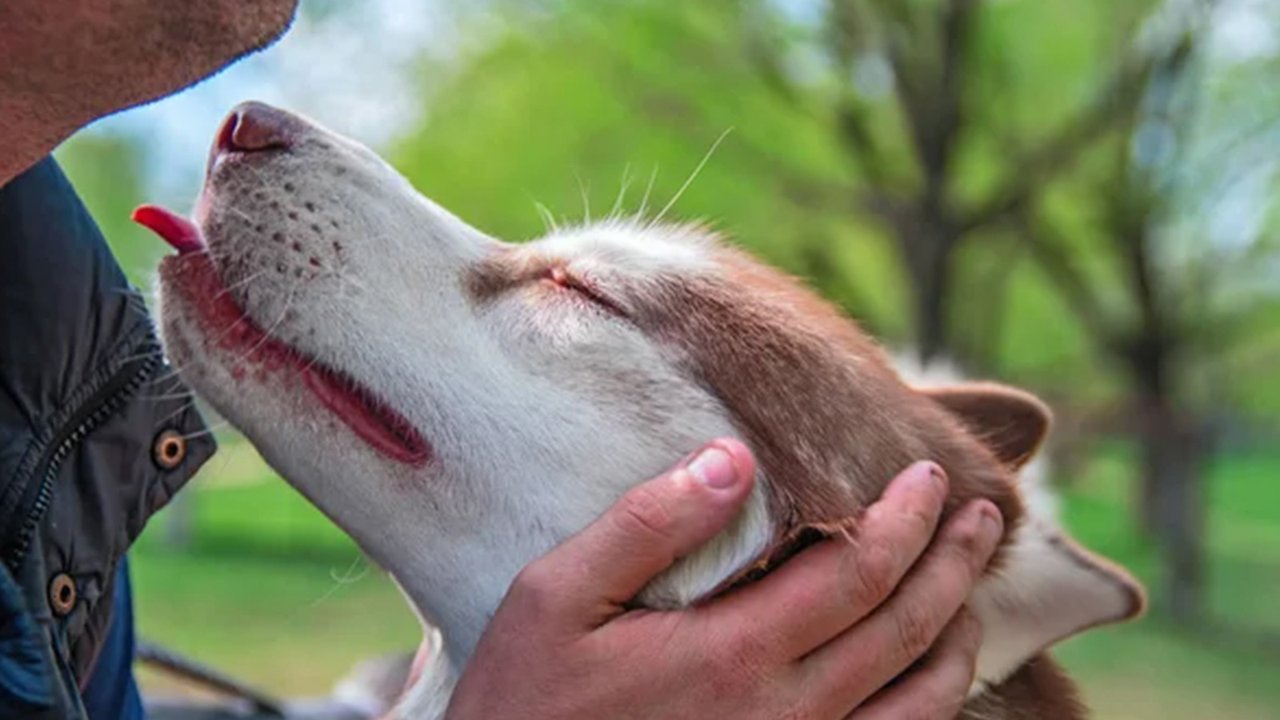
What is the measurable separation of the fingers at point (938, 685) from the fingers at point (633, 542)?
0.34 metres

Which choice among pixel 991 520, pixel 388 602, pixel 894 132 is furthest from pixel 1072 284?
pixel 991 520

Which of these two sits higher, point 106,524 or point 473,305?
point 473,305

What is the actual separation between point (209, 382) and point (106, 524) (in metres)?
0.25

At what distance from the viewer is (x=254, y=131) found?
2.20 metres

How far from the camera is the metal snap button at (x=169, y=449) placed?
2264 mm

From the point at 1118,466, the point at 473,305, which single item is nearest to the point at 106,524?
the point at 473,305

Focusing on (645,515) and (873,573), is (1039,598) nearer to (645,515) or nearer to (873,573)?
(873,573)

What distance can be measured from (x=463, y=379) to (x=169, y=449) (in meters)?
0.47

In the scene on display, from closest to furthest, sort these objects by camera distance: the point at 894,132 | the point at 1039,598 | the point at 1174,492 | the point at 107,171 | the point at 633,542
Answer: the point at 633,542 → the point at 1039,598 → the point at 1174,492 → the point at 107,171 → the point at 894,132

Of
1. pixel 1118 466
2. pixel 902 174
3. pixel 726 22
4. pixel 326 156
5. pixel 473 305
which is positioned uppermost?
pixel 726 22

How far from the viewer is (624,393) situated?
220 cm

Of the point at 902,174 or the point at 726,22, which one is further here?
the point at 902,174

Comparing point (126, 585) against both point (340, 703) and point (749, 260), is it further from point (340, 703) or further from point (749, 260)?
point (340, 703)

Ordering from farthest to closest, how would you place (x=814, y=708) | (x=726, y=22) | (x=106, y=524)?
(x=726, y=22)
(x=106, y=524)
(x=814, y=708)
